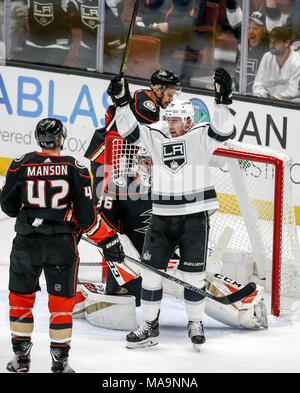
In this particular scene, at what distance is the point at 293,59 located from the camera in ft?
22.5

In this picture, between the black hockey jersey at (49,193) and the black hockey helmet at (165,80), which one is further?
the black hockey helmet at (165,80)

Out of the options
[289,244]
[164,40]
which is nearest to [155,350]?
[289,244]

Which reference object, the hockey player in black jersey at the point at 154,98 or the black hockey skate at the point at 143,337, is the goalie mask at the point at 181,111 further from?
the black hockey skate at the point at 143,337

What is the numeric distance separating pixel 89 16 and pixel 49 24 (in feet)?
1.26

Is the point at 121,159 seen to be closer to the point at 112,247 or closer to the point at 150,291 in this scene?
the point at 150,291

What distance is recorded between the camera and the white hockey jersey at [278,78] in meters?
6.87

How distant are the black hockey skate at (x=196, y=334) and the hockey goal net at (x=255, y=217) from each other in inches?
29.0

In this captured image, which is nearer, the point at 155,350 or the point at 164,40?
the point at 155,350

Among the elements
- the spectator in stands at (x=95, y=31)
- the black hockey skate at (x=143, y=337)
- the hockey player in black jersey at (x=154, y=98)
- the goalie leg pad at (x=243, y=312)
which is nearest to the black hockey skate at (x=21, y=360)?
the black hockey skate at (x=143, y=337)

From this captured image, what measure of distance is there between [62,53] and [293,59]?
1929mm

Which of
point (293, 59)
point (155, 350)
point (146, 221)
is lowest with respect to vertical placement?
point (155, 350)

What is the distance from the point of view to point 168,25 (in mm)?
7336

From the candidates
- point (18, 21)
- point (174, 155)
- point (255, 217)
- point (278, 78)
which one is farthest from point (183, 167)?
point (18, 21)
